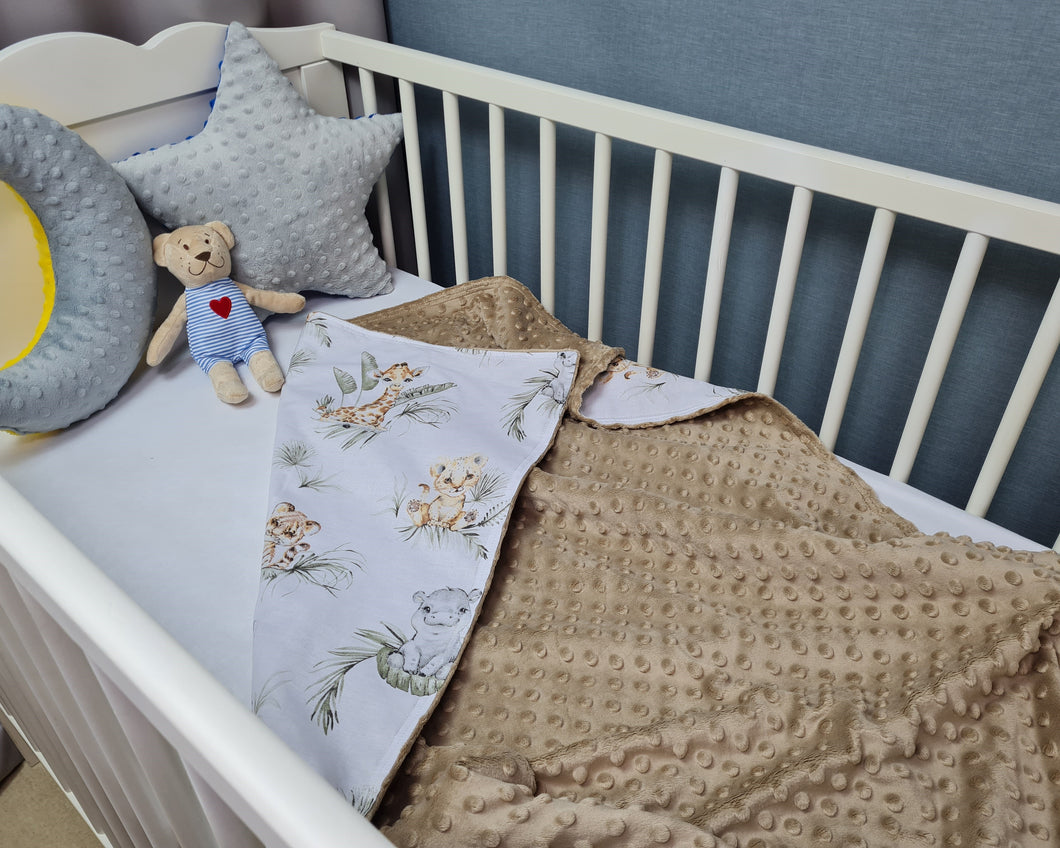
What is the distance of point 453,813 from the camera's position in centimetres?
52

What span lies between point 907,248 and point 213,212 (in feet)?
2.81

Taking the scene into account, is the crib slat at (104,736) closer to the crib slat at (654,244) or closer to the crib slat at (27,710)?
the crib slat at (27,710)

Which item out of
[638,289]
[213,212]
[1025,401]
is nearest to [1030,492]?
[1025,401]

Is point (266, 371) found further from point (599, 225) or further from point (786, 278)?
point (786, 278)

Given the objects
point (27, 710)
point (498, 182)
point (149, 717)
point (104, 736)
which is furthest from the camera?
point (498, 182)

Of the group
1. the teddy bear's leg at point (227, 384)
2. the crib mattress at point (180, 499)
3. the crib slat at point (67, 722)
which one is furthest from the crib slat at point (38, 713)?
the teddy bear's leg at point (227, 384)

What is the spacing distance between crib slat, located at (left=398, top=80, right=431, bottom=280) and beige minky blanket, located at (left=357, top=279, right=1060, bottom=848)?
55 centimetres

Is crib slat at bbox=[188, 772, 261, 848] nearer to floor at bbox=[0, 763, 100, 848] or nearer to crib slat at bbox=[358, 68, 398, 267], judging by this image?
floor at bbox=[0, 763, 100, 848]

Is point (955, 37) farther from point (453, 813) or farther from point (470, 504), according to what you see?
point (453, 813)

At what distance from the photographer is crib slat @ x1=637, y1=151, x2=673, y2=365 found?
3.04ft

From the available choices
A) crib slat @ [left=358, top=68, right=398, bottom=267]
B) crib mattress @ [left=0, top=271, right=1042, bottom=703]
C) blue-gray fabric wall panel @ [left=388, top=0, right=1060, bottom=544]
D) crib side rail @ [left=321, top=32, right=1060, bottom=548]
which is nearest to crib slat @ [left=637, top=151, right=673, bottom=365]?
crib side rail @ [left=321, top=32, right=1060, bottom=548]

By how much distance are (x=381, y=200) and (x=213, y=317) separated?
0.39 meters

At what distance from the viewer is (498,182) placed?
1.12 meters

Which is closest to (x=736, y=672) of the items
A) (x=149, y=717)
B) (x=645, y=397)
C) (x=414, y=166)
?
(x=645, y=397)
